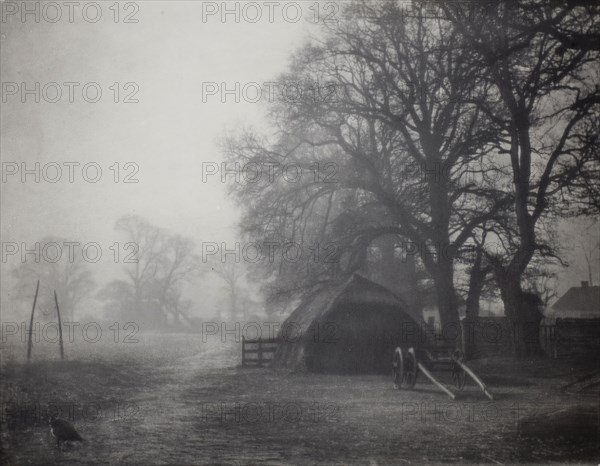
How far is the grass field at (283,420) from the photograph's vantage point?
6.69 m

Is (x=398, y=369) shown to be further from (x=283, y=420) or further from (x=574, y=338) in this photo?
(x=574, y=338)

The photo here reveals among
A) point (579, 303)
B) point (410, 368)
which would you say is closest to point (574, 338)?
point (410, 368)

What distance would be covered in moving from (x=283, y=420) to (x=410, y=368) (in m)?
5.89

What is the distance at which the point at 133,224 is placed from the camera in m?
38.0

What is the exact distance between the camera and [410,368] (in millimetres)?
14055

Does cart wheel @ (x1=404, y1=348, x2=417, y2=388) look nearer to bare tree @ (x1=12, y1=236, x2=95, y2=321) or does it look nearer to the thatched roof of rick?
the thatched roof of rick

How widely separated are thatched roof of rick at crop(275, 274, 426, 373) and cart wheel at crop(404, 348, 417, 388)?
4.08m

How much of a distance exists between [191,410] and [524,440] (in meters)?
6.05

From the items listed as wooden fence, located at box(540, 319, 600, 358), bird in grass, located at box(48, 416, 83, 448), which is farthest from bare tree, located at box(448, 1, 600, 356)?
bird in grass, located at box(48, 416, 83, 448)

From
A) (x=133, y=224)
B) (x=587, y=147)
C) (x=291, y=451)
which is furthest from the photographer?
(x=133, y=224)

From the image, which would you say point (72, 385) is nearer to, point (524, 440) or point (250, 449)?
point (250, 449)

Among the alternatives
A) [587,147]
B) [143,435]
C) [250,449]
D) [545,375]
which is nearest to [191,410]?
[143,435]

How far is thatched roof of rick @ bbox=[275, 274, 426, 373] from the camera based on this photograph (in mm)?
18234

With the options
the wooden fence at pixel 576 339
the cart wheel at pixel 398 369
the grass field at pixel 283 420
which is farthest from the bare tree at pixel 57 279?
the wooden fence at pixel 576 339
